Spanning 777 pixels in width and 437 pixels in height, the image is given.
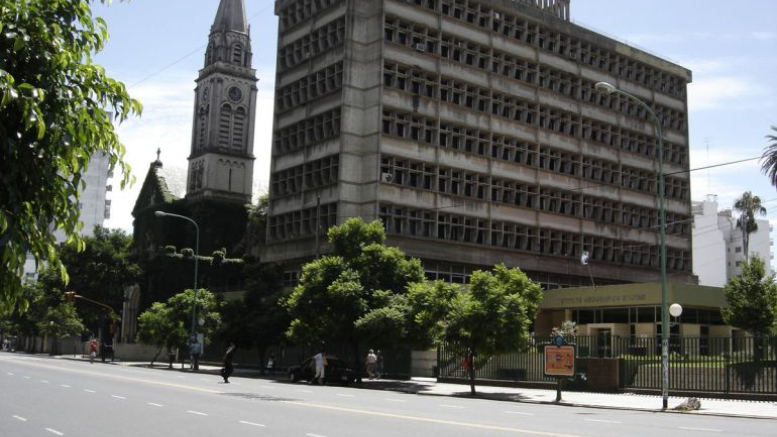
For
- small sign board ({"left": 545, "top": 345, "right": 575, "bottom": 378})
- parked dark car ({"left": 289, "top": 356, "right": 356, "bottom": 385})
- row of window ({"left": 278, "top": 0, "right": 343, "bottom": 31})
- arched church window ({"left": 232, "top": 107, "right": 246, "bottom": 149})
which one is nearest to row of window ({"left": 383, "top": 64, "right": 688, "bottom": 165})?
row of window ({"left": 278, "top": 0, "right": 343, "bottom": 31})

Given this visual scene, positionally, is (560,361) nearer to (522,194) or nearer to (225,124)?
(522,194)

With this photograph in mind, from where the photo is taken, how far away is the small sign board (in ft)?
102

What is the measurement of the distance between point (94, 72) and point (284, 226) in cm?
5715

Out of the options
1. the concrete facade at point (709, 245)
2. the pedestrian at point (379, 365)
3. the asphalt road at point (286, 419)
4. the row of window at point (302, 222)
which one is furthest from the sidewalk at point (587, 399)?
the concrete facade at point (709, 245)

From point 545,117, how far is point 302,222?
22.7 m

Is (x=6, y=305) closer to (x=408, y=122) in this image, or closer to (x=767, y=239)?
(x=408, y=122)

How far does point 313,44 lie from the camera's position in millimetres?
63062

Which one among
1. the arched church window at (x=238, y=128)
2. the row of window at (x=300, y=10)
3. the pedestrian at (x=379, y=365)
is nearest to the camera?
the pedestrian at (x=379, y=365)

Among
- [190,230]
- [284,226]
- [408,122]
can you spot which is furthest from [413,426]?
[190,230]

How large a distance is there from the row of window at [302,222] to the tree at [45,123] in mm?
48786

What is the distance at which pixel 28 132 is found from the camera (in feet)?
21.4

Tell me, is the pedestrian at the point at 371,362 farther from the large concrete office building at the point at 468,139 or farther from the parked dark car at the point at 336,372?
the large concrete office building at the point at 468,139

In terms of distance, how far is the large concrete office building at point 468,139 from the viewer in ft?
191

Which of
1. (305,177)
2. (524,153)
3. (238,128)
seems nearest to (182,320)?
(305,177)
